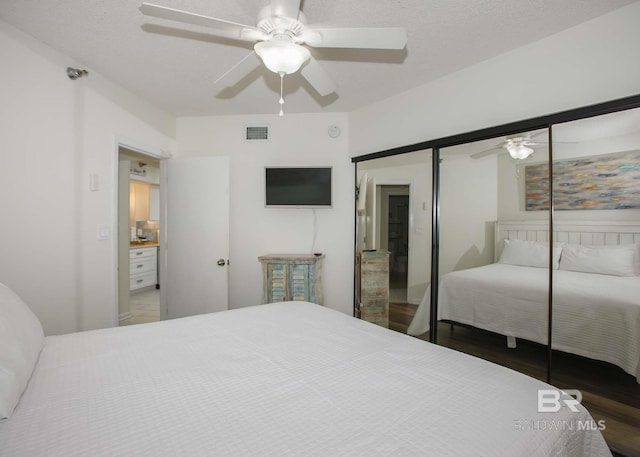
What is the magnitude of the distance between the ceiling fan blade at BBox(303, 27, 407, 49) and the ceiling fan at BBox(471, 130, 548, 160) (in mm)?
1285

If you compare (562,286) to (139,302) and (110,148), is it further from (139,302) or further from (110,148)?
(139,302)

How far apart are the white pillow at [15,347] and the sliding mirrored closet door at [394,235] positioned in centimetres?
275

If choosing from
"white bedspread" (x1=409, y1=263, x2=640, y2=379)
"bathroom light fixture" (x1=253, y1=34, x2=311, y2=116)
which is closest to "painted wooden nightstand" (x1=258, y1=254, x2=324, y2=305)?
"white bedspread" (x1=409, y1=263, x2=640, y2=379)

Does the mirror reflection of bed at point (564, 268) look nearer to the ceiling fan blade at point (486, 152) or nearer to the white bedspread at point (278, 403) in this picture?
the ceiling fan blade at point (486, 152)

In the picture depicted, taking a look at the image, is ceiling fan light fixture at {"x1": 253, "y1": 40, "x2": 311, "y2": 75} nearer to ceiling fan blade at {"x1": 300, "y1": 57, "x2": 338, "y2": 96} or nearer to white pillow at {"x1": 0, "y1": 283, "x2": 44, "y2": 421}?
ceiling fan blade at {"x1": 300, "y1": 57, "x2": 338, "y2": 96}

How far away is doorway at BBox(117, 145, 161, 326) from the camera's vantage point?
3.90 metres

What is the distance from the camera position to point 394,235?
3225 mm

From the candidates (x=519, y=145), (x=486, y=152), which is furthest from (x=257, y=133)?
(x=519, y=145)

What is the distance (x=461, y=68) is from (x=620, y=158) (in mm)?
1345

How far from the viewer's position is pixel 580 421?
986mm

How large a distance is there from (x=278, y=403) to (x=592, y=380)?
2183mm

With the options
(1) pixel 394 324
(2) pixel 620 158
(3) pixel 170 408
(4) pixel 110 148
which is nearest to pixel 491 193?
(2) pixel 620 158

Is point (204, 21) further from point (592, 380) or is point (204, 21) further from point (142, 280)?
point (142, 280)

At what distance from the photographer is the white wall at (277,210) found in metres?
3.71
